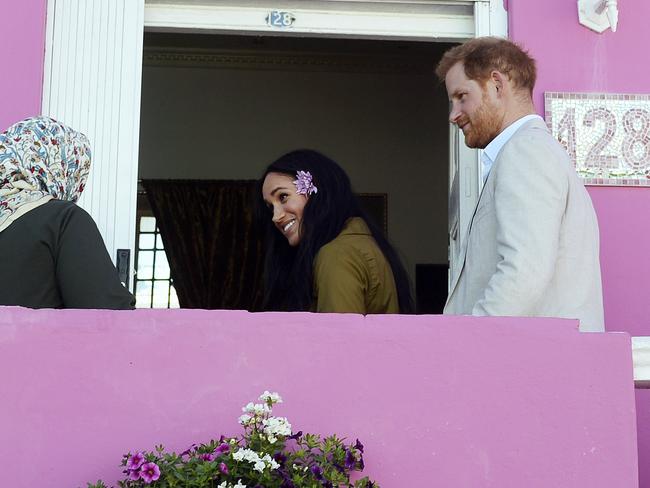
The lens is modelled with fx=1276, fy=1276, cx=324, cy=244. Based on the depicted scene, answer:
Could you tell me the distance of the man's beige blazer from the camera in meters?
3.60

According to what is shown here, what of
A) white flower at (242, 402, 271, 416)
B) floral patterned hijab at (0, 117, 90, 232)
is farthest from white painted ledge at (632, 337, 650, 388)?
floral patterned hijab at (0, 117, 90, 232)

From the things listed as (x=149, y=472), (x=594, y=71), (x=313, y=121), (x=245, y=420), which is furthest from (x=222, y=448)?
(x=313, y=121)

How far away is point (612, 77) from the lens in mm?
5086

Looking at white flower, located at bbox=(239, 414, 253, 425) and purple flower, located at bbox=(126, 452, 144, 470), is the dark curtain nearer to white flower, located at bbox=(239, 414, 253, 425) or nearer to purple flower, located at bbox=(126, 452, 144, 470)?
white flower, located at bbox=(239, 414, 253, 425)

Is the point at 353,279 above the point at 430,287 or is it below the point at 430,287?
below

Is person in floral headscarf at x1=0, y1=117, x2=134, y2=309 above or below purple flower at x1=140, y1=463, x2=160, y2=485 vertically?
above

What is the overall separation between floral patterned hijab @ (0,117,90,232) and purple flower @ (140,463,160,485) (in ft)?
3.35

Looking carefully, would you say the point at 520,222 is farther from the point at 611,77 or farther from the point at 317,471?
the point at 611,77

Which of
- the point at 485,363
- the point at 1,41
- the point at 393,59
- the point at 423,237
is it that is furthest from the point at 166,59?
the point at 485,363

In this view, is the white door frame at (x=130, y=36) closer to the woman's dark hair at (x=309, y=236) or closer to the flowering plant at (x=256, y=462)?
A: the woman's dark hair at (x=309, y=236)

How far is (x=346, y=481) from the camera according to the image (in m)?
3.03

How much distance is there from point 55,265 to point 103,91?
166cm

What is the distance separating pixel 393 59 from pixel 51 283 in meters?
6.13

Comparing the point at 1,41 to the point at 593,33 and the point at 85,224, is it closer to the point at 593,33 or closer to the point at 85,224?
the point at 85,224
